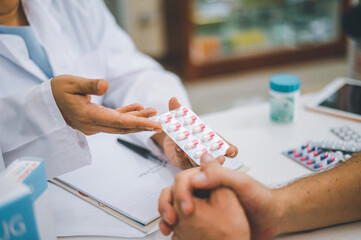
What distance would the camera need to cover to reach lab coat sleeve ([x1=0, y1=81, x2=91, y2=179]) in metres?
0.64

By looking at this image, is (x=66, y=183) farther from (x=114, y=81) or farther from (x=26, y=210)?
(x=114, y=81)

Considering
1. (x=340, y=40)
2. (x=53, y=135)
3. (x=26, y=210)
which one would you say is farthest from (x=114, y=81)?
(x=340, y=40)

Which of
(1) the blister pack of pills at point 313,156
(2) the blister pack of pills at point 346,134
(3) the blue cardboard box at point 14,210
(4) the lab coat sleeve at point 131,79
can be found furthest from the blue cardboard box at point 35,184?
(2) the blister pack of pills at point 346,134

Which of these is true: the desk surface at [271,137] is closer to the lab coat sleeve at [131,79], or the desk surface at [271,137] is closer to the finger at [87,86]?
the lab coat sleeve at [131,79]

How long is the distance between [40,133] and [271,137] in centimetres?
51

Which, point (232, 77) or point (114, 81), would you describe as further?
point (232, 77)

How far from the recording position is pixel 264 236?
527mm

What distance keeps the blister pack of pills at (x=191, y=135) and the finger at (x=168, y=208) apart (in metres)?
0.10

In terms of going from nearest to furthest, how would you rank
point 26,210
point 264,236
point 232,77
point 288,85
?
point 26,210, point 264,236, point 288,85, point 232,77

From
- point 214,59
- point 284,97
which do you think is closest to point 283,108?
point 284,97

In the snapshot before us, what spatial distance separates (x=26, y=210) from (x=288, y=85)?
0.63m

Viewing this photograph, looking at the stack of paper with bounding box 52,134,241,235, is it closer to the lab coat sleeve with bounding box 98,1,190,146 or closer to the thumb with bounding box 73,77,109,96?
the lab coat sleeve with bounding box 98,1,190,146

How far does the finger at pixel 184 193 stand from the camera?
458 mm

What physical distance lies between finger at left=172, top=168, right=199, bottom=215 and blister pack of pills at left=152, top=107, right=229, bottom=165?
100 millimetres
